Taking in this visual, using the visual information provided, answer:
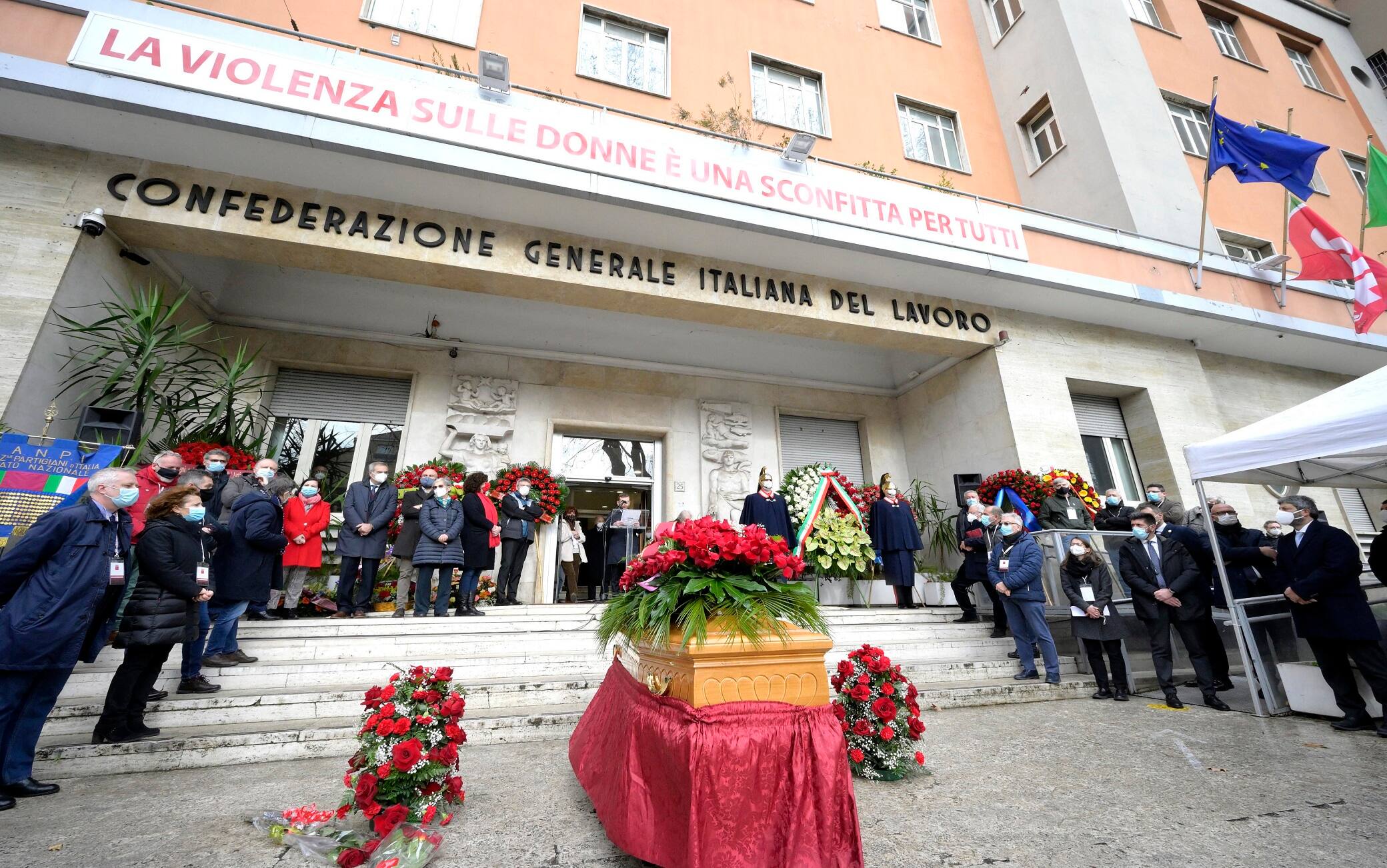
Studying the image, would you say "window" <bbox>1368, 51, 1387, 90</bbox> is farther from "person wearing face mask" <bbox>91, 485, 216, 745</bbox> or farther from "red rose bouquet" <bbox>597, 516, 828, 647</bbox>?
"person wearing face mask" <bbox>91, 485, 216, 745</bbox>

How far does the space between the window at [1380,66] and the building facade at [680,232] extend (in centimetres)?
618

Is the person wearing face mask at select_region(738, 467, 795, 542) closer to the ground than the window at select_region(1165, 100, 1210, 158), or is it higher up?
closer to the ground

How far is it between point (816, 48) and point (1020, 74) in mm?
5501

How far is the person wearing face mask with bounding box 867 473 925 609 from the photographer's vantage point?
7.95 metres

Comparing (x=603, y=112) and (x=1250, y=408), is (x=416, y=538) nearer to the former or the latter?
(x=603, y=112)

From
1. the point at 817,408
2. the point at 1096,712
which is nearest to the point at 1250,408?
the point at 817,408

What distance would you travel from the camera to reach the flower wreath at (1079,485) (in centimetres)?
837


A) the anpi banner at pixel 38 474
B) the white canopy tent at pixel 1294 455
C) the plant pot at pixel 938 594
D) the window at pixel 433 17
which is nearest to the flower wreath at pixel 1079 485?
the plant pot at pixel 938 594

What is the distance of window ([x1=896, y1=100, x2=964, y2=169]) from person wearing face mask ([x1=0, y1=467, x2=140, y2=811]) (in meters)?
13.2

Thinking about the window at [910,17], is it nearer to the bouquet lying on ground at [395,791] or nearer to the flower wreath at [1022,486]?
the flower wreath at [1022,486]

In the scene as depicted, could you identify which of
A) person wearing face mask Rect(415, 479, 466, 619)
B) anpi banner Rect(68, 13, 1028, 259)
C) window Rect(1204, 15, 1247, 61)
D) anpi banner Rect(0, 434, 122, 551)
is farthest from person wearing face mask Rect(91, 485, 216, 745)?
window Rect(1204, 15, 1247, 61)

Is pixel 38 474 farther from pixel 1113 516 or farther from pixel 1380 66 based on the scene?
pixel 1380 66

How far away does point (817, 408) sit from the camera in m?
11.2

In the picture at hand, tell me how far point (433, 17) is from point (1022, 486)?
11.9 metres
